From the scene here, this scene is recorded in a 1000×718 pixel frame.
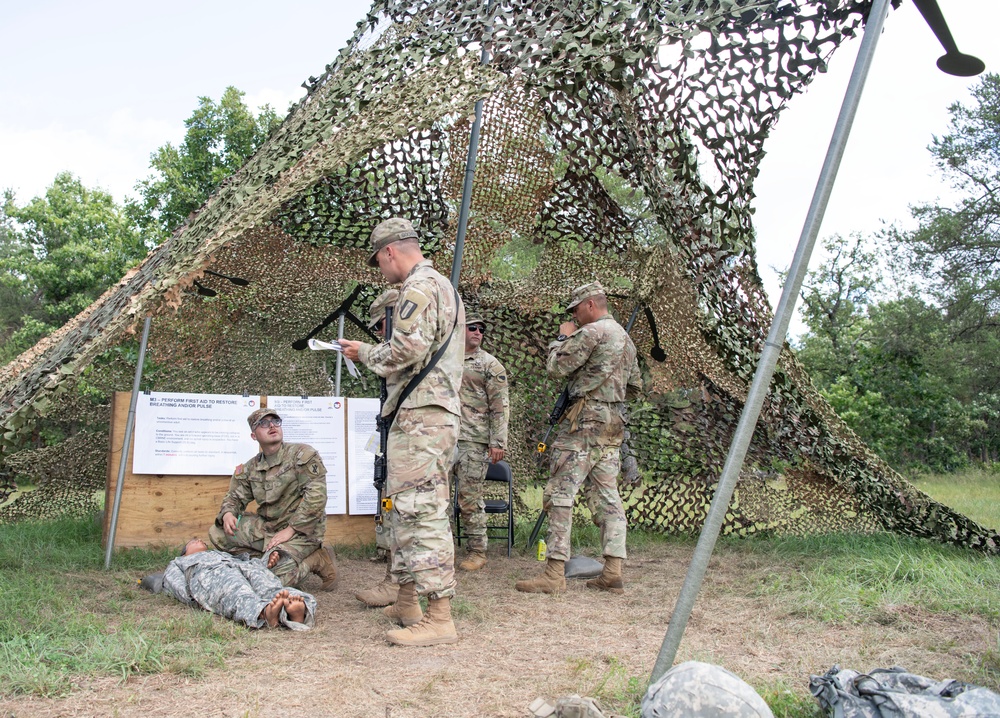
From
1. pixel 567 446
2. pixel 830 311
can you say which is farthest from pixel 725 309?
pixel 830 311

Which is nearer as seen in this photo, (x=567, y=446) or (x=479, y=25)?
(x=479, y=25)

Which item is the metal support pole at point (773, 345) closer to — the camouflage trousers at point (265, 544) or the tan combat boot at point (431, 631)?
the tan combat boot at point (431, 631)

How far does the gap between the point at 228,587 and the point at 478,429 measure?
2.37 metres

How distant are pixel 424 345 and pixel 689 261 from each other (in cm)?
253

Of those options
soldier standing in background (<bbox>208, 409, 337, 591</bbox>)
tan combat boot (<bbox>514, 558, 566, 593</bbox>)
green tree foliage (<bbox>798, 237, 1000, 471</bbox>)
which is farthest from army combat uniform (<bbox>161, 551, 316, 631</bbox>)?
green tree foliage (<bbox>798, 237, 1000, 471</bbox>)

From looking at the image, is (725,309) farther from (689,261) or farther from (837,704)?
(837,704)

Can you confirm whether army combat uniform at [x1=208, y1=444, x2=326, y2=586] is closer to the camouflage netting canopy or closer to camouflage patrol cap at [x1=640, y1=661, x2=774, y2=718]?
the camouflage netting canopy

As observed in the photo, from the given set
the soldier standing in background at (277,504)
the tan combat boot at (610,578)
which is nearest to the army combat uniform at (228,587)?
the soldier standing in background at (277,504)

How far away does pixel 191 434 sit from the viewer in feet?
19.4

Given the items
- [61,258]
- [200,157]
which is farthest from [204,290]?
[61,258]

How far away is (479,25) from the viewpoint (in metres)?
4.79

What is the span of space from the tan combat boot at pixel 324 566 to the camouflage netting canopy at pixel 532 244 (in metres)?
1.73

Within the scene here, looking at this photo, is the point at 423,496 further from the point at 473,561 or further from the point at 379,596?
the point at 473,561

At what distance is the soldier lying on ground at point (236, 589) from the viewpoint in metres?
3.90
